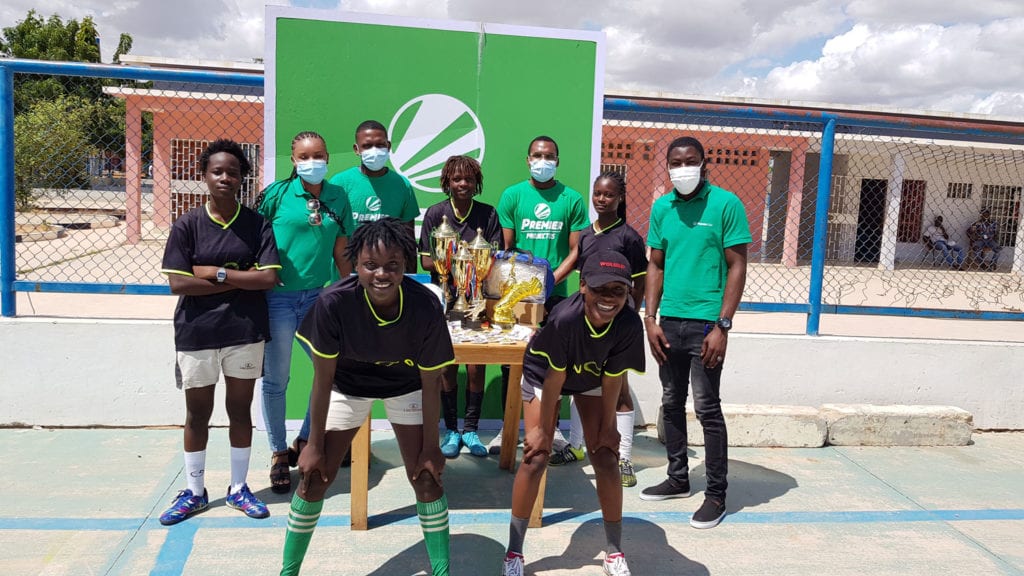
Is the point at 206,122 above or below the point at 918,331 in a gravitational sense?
above

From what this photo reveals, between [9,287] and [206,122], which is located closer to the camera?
[9,287]

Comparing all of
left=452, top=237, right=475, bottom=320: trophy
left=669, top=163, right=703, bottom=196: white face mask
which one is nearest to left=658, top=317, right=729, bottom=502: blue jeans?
left=669, top=163, right=703, bottom=196: white face mask

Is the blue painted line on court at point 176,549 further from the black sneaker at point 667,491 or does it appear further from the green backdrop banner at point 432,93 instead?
the black sneaker at point 667,491

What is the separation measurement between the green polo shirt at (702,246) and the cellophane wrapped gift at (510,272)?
72 centimetres

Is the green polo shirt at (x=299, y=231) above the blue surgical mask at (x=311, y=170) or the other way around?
the other way around

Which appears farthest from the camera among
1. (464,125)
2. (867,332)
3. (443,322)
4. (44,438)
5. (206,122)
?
(206,122)

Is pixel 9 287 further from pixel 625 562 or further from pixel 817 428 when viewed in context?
pixel 817 428

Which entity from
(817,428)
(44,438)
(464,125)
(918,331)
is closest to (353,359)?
(464,125)

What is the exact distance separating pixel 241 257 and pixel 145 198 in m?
19.8

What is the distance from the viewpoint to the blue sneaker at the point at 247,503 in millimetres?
3711

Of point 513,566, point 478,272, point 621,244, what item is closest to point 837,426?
point 621,244

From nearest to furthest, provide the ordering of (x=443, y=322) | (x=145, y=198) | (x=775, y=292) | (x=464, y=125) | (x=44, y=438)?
(x=443, y=322), (x=44, y=438), (x=464, y=125), (x=775, y=292), (x=145, y=198)

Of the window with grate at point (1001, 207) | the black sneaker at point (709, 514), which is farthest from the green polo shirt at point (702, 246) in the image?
the window with grate at point (1001, 207)

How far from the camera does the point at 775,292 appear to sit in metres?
12.6
